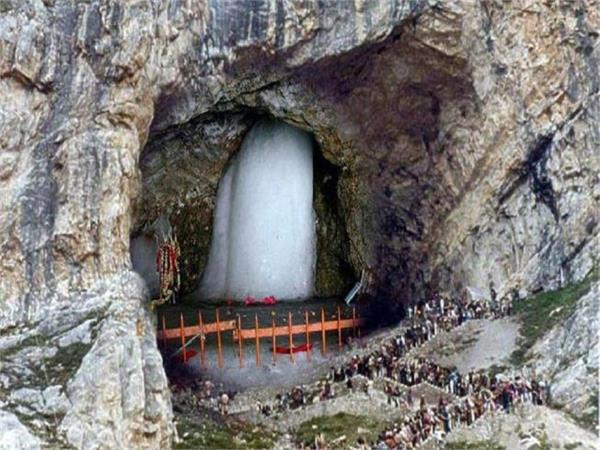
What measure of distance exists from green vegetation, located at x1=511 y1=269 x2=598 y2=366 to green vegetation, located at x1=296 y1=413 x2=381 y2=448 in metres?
6.50

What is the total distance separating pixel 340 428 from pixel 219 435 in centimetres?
460

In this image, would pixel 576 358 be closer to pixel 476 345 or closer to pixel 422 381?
pixel 476 345

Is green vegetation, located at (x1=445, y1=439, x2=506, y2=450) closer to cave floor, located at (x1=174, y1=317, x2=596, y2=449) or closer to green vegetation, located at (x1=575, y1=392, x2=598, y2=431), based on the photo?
cave floor, located at (x1=174, y1=317, x2=596, y2=449)

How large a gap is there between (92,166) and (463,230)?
18.9m

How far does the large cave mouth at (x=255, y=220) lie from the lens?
213 ft

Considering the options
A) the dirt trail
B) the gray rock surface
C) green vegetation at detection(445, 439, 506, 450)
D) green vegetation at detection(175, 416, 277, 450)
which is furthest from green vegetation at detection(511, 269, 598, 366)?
green vegetation at detection(175, 416, 277, 450)

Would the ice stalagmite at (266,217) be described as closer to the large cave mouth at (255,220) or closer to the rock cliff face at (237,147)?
the large cave mouth at (255,220)

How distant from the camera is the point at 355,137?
62938 millimetres

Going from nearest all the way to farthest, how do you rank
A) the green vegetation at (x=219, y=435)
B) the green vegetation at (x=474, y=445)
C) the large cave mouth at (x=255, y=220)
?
the green vegetation at (x=474, y=445) < the green vegetation at (x=219, y=435) < the large cave mouth at (x=255, y=220)

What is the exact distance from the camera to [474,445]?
49.0m

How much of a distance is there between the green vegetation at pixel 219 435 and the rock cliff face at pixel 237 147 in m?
1.32

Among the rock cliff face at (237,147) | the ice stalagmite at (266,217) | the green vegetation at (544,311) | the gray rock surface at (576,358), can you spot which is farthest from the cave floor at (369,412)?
the ice stalagmite at (266,217)

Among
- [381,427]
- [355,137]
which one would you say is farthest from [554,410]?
[355,137]

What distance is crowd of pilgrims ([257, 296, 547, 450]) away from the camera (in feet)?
165
